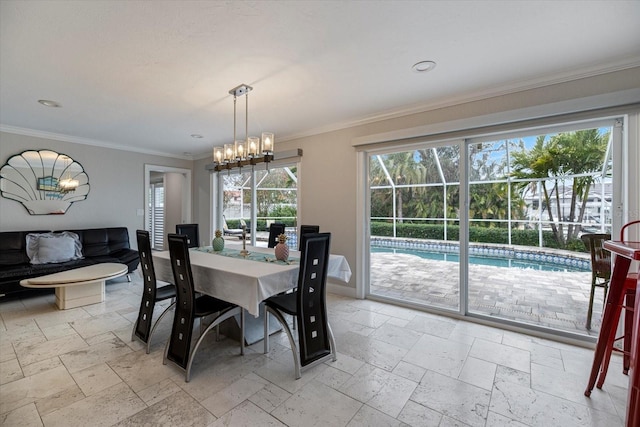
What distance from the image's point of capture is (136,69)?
238 cm

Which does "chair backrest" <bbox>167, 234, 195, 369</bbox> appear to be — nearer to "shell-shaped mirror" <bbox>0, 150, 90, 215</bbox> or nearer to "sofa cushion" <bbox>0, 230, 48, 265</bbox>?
"sofa cushion" <bbox>0, 230, 48, 265</bbox>

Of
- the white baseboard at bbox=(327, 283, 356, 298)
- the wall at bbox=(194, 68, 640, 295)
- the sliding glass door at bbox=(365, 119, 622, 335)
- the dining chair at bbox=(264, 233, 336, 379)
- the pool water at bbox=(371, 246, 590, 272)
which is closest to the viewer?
the dining chair at bbox=(264, 233, 336, 379)

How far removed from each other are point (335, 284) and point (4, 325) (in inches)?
148

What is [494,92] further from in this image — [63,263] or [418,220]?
[63,263]

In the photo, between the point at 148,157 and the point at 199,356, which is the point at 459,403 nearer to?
the point at 199,356

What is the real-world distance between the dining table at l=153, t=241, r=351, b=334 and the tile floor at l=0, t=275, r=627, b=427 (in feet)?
1.83

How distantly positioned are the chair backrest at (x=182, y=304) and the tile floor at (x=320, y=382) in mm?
147

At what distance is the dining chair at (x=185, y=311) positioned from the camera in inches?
79.7

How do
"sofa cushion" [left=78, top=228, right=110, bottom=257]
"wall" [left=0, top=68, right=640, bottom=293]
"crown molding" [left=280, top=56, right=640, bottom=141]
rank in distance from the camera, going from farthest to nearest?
"sofa cushion" [left=78, top=228, right=110, bottom=257]
"wall" [left=0, top=68, right=640, bottom=293]
"crown molding" [left=280, top=56, right=640, bottom=141]

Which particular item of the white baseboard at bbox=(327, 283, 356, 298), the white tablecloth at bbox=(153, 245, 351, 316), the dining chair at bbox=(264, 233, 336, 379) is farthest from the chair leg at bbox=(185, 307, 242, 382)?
the white baseboard at bbox=(327, 283, 356, 298)

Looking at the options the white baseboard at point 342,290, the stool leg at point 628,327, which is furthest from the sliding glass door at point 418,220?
the stool leg at point 628,327

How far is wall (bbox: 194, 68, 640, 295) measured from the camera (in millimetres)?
2373

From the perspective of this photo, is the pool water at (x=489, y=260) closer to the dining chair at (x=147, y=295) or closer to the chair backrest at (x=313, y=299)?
the chair backrest at (x=313, y=299)

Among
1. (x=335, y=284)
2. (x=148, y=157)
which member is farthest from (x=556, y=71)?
(x=148, y=157)
